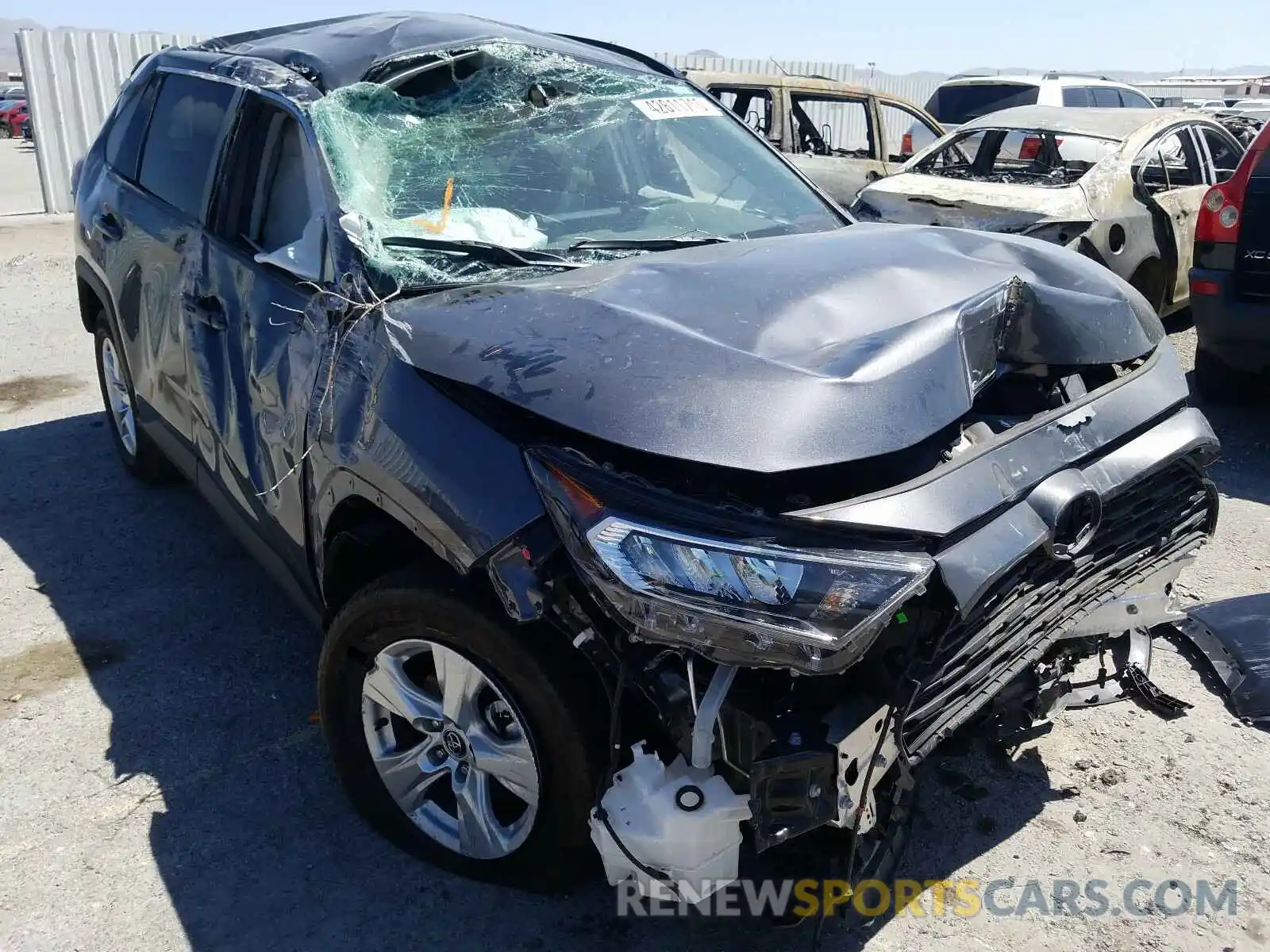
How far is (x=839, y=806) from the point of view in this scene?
6.57 feet

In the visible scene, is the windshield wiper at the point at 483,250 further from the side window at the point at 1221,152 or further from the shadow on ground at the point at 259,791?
the side window at the point at 1221,152

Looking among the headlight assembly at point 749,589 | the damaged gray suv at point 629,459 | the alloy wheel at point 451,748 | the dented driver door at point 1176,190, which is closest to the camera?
the headlight assembly at point 749,589

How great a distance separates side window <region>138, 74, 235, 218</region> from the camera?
3688 mm

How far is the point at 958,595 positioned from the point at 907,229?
65.4 inches

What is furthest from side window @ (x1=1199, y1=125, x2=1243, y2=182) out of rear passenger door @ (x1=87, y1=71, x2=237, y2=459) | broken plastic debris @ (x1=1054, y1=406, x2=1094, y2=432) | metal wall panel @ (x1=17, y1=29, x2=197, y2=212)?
metal wall panel @ (x1=17, y1=29, x2=197, y2=212)

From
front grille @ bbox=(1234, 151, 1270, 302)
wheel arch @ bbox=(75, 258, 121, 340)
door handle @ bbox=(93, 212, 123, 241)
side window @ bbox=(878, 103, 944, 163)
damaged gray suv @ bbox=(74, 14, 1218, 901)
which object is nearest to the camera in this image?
damaged gray suv @ bbox=(74, 14, 1218, 901)

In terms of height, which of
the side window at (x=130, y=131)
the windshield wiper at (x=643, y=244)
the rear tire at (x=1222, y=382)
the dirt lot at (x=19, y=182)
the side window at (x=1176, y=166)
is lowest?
the dirt lot at (x=19, y=182)

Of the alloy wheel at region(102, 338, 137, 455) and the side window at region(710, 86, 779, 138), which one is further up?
the side window at region(710, 86, 779, 138)

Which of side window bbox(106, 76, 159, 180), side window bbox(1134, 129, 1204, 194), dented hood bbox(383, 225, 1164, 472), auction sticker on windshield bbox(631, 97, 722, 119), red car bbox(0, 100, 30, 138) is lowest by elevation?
red car bbox(0, 100, 30, 138)

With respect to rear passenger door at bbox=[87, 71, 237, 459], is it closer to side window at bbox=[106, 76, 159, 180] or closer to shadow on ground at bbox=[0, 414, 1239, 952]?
side window at bbox=[106, 76, 159, 180]

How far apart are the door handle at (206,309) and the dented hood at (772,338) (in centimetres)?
97

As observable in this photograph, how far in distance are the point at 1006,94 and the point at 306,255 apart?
13804 millimetres

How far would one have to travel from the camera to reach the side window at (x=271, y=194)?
9.68 feet

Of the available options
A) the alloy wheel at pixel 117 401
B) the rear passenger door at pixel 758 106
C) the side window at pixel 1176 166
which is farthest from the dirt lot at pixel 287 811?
the rear passenger door at pixel 758 106
